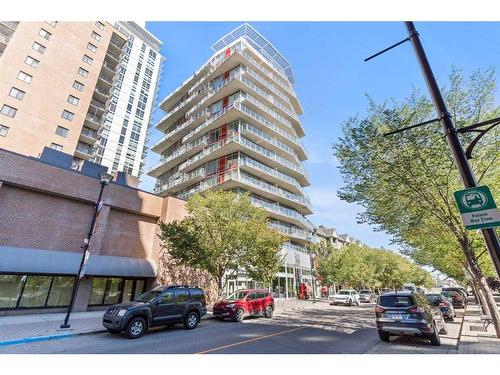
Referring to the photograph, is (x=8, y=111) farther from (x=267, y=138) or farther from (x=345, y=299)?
(x=345, y=299)

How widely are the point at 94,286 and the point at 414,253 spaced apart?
3424 centimetres

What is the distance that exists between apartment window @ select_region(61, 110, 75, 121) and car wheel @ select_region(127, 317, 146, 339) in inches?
1341

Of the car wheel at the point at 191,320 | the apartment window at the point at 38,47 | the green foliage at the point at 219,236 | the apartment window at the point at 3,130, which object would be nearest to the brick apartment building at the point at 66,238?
the green foliage at the point at 219,236

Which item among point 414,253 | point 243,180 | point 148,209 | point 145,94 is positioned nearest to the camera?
point 148,209

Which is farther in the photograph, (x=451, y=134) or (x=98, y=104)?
(x=98, y=104)

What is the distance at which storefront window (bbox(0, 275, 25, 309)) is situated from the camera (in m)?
14.2

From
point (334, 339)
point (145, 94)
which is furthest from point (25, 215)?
point (145, 94)

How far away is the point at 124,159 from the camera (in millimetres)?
53250

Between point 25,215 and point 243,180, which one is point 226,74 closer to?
point 243,180

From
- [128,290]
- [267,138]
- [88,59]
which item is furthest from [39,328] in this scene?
[88,59]

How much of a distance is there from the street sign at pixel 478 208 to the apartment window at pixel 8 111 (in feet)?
133

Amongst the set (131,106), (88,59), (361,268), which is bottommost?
(361,268)

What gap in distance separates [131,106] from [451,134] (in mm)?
63629

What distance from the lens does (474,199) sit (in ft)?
13.9
